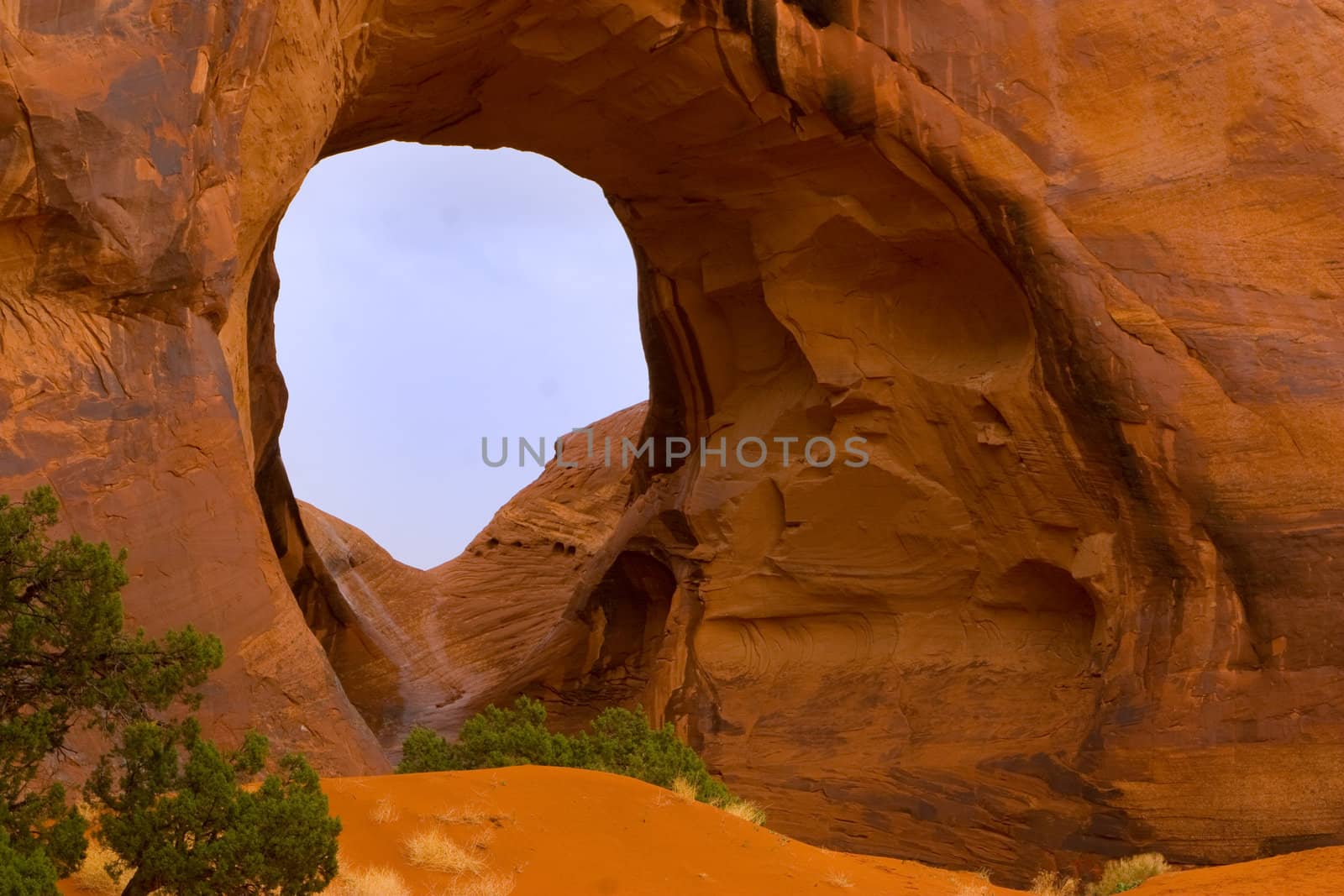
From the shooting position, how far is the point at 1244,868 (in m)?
8.92

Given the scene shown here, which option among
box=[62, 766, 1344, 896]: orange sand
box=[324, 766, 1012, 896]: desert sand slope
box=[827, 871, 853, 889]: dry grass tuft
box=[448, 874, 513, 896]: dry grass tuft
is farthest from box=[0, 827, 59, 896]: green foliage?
→ box=[827, 871, 853, 889]: dry grass tuft

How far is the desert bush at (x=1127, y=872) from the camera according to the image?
1032cm

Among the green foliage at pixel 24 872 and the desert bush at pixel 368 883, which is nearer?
the green foliage at pixel 24 872

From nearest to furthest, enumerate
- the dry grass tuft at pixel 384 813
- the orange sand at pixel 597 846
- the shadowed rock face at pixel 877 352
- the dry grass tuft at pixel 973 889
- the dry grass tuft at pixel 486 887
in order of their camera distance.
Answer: the dry grass tuft at pixel 486 887
the orange sand at pixel 597 846
the dry grass tuft at pixel 384 813
the dry grass tuft at pixel 973 889
the shadowed rock face at pixel 877 352

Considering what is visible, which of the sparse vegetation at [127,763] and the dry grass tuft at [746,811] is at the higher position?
the sparse vegetation at [127,763]

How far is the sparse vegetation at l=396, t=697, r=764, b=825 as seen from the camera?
10188mm

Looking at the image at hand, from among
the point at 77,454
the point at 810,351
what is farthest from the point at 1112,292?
the point at 77,454

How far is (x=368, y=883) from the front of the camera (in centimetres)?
620

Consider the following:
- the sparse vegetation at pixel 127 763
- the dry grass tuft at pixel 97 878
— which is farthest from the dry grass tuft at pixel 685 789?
the dry grass tuft at pixel 97 878

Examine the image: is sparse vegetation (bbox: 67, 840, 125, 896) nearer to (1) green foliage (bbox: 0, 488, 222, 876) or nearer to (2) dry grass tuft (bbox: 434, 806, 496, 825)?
(1) green foliage (bbox: 0, 488, 222, 876)

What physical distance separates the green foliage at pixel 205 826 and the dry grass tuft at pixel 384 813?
982 millimetres

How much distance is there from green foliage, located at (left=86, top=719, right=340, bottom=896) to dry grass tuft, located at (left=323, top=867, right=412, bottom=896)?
0.67ft

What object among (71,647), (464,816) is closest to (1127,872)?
(464,816)

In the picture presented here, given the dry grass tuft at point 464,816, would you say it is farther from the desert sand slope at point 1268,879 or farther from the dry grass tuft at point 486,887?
the desert sand slope at point 1268,879
